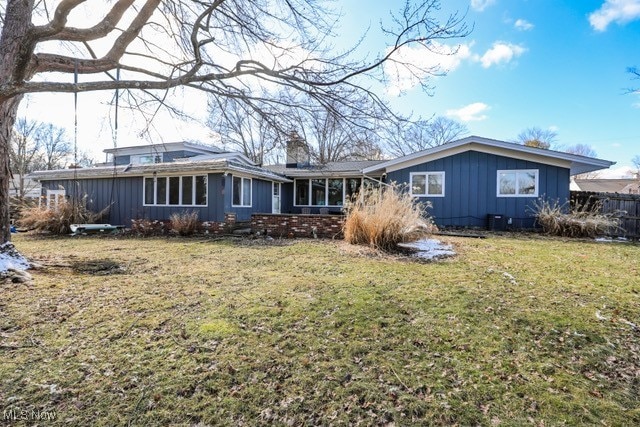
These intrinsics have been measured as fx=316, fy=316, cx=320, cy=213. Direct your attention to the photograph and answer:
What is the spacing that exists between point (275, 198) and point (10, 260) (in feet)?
34.7

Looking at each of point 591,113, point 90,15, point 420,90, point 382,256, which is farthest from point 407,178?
point 591,113

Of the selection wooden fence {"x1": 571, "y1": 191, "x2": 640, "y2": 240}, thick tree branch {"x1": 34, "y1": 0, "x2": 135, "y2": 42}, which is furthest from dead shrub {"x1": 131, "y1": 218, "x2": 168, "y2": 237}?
wooden fence {"x1": 571, "y1": 191, "x2": 640, "y2": 240}

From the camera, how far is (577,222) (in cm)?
930

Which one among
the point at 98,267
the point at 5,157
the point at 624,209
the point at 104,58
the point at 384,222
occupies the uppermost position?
the point at 104,58

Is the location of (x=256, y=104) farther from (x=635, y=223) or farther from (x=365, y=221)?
(x=635, y=223)

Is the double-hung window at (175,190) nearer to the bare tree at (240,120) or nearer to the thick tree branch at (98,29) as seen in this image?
the bare tree at (240,120)

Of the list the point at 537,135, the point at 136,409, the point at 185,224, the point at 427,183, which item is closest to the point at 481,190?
the point at 427,183

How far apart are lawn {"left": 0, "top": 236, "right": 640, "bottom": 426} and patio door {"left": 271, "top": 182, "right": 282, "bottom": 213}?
10.2 metres

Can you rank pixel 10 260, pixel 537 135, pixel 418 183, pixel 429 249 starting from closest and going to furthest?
pixel 10 260 → pixel 429 249 → pixel 418 183 → pixel 537 135

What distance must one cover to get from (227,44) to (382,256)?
4984 mm

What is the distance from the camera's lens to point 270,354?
2477 mm

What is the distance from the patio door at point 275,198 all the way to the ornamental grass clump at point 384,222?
8203 millimetres

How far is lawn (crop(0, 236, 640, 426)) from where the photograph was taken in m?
1.91

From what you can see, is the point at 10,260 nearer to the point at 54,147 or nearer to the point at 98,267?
the point at 98,267
